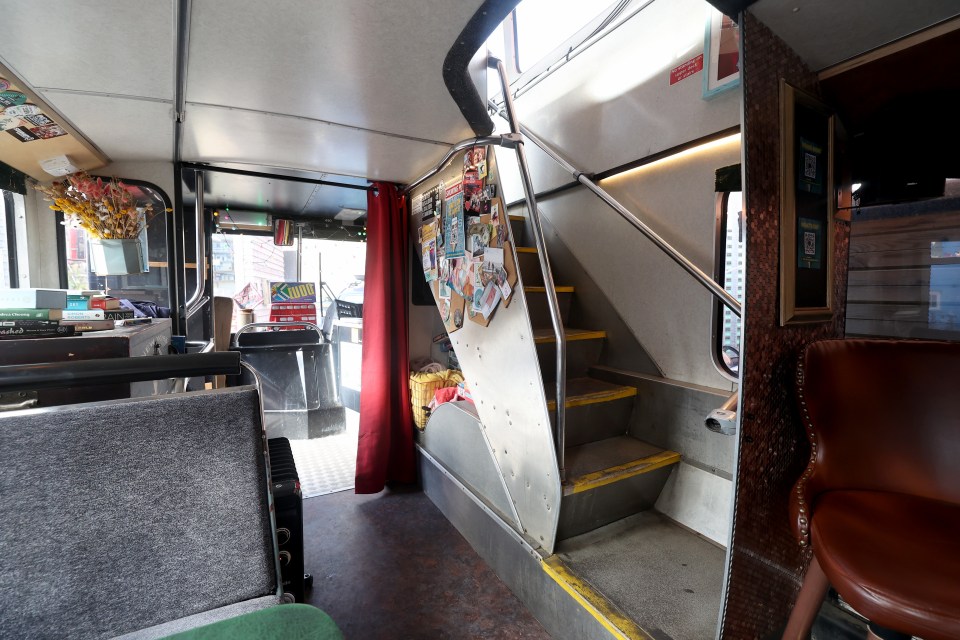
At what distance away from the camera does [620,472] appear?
1.98 m

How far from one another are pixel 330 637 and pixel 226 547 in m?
0.42

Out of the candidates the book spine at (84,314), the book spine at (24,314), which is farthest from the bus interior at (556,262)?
the book spine at (84,314)

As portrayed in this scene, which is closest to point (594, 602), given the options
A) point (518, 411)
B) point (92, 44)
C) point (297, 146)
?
point (518, 411)

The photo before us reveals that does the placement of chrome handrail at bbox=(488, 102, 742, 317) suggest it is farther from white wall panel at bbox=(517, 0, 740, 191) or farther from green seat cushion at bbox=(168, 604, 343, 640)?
green seat cushion at bbox=(168, 604, 343, 640)

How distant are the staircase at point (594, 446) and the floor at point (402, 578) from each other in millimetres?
564

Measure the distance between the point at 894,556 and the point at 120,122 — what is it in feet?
11.6

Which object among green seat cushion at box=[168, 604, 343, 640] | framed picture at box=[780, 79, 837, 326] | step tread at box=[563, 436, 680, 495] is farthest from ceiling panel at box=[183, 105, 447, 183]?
green seat cushion at box=[168, 604, 343, 640]

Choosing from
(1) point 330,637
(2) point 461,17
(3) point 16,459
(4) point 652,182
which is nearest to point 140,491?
(3) point 16,459

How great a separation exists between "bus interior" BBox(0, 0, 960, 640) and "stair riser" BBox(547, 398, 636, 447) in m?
0.03

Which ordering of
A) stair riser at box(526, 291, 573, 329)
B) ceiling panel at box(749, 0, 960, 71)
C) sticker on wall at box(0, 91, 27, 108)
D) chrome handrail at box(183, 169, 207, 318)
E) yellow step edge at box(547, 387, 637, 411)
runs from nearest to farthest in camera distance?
ceiling panel at box(749, 0, 960, 71)
sticker on wall at box(0, 91, 27, 108)
yellow step edge at box(547, 387, 637, 411)
stair riser at box(526, 291, 573, 329)
chrome handrail at box(183, 169, 207, 318)

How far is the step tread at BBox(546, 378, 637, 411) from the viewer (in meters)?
2.21

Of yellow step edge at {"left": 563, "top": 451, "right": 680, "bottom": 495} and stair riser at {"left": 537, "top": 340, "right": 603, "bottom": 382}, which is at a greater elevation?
stair riser at {"left": 537, "top": 340, "right": 603, "bottom": 382}

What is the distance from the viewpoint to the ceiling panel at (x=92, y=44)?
4.19 ft

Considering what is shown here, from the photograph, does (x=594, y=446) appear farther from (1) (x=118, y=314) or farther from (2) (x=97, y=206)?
(2) (x=97, y=206)
